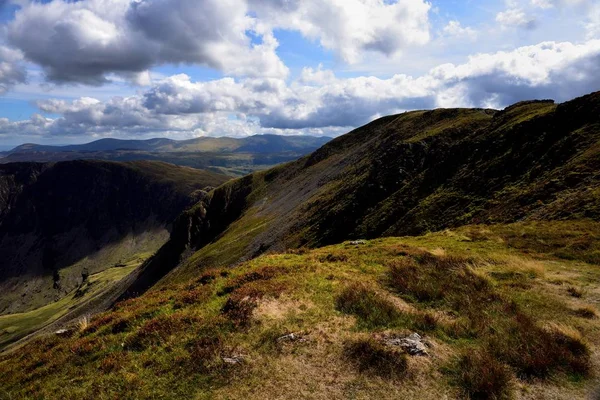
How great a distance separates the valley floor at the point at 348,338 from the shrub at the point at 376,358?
0.04 metres

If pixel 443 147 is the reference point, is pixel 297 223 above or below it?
Answer: below

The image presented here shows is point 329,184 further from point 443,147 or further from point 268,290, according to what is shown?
point 268,290

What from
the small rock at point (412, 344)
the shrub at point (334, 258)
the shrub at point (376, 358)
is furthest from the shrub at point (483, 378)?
the shrub at point (334, 258)

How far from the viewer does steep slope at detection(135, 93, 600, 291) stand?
36.9m

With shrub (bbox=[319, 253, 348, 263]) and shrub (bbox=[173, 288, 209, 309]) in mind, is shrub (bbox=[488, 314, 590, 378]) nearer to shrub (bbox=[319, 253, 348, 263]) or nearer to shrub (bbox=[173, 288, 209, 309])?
shrub (bbox=[319, 253, 348, 263])

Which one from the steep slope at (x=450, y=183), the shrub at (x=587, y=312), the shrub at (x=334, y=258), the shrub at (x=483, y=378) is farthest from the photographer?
the steep slope at (x=450, y=183)

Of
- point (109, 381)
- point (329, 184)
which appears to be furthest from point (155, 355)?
point (329, 184)

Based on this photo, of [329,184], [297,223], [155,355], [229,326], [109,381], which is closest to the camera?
[109,381]

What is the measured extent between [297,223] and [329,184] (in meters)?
28.7

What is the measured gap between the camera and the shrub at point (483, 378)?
35.1 feet

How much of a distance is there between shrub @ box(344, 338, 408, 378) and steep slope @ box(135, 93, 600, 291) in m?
25.8

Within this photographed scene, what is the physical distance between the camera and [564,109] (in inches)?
1923

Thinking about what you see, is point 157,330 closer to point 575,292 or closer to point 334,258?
point 334,258

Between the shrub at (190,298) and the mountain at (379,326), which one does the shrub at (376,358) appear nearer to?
the mountain at (379,326)
